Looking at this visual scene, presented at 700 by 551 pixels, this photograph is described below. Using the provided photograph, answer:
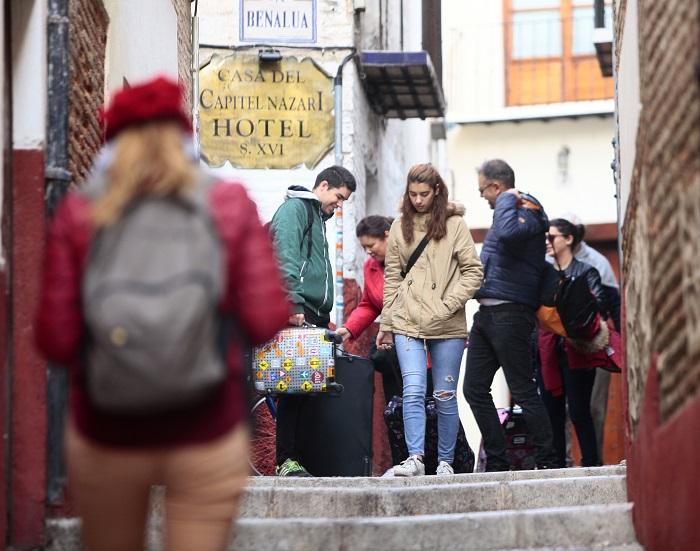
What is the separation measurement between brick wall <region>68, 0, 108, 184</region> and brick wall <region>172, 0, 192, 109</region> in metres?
2.78

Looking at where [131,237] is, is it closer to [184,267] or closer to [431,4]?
[184,267]

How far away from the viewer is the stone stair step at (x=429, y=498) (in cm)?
766

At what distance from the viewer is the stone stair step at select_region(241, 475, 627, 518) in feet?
25.1

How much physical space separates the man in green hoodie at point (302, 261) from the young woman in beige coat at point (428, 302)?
0.35m

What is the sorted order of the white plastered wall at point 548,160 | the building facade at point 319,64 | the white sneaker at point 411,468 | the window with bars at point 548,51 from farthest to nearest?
1. the window with bars at point 548,51
2. the white plastered wall at point 548,160
3. the building facade at point 319,64
4. the white sneaker at point 411,468

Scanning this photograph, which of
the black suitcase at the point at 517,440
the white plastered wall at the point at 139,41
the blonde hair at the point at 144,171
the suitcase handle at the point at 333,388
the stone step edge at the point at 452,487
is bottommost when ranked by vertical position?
the black suitcase at the point at 517,440

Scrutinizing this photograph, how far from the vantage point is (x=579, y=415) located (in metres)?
10.4

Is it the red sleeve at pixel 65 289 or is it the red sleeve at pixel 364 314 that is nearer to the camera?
the red sleeve at pixel 65 289

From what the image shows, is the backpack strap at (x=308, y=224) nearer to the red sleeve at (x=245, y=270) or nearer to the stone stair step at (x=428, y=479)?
the stone stair step at (x=428, y=479)

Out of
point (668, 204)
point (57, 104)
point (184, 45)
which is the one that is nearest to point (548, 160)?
point (184, 45)

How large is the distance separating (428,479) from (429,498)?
680mm

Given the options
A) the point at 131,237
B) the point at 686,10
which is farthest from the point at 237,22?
the point at 131,237

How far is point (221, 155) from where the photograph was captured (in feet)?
46.4

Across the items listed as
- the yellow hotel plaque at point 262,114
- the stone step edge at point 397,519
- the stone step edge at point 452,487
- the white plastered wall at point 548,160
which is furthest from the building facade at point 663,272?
the white plastered wall at point 548,160
